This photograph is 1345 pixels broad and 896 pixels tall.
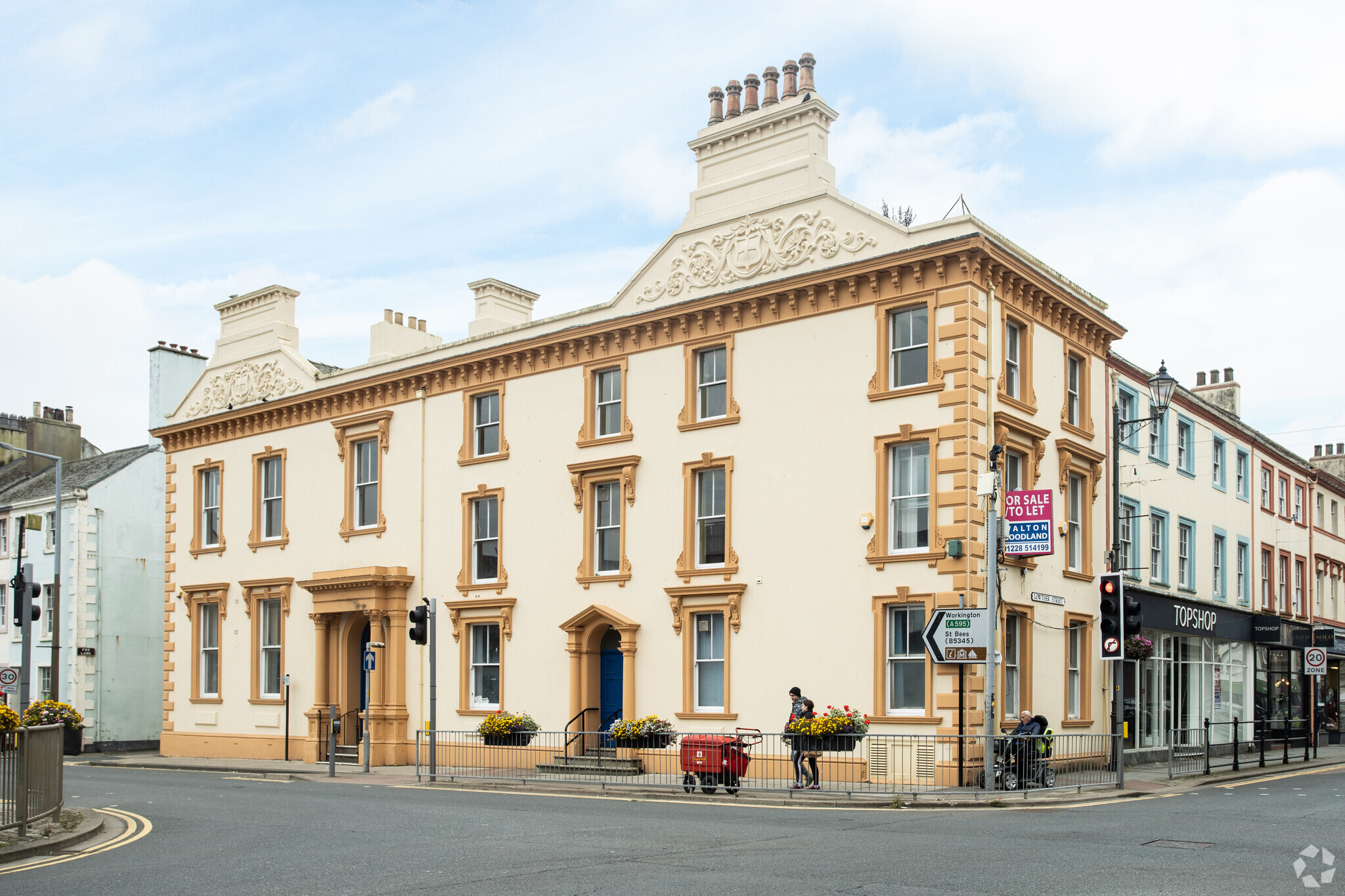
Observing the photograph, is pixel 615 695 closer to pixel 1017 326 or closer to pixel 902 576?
pixel 902 576

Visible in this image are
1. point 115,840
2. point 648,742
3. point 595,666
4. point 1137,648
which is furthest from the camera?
point 1137,648

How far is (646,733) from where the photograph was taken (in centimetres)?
2673

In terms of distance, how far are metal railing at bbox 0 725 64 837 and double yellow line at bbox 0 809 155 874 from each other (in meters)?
0.90

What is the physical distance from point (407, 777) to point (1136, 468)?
18454 millimetres

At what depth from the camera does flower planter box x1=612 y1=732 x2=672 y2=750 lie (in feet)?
87.6

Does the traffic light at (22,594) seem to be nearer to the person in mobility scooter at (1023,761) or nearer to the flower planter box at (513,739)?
the flower planter box at (513,739)

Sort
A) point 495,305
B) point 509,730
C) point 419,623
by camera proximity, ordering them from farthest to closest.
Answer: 1. point 495,305
2. point 509,730
3. point 419,623

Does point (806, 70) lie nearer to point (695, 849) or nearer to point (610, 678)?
point (610, 678)

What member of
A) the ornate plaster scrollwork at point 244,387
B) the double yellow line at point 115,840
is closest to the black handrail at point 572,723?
the double yellow line at point 115,840

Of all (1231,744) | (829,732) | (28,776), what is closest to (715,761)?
(829,732)

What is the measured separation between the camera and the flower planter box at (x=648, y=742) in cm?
2669

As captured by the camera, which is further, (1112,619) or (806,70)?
(806,70)

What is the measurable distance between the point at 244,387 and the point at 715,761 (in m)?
22.2

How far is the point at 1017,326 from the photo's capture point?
26.2m
